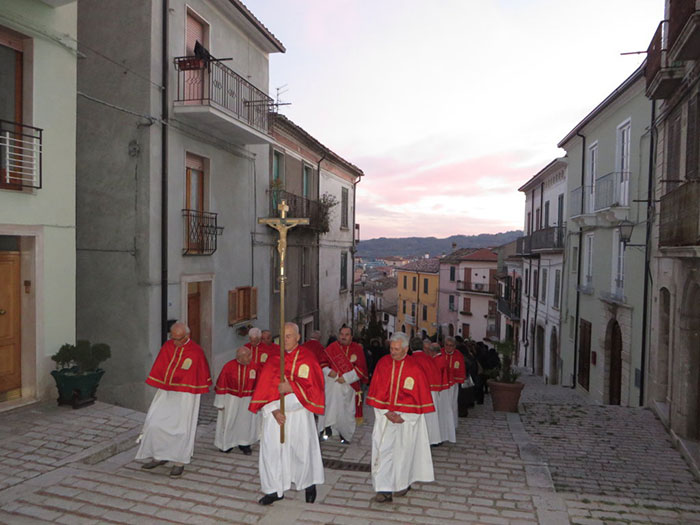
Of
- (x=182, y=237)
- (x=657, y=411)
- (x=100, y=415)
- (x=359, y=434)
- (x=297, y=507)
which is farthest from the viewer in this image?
(x=182, y=237)

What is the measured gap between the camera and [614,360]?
56.0 feet

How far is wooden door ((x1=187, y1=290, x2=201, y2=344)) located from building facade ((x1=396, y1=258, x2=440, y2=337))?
42006 mm

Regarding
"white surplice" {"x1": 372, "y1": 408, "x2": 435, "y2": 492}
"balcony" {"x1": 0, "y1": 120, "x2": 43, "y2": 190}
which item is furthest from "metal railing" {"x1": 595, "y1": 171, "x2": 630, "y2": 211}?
"balcony" {"x1": 0, "y1": 120, "x2": 43, "y2": 190}

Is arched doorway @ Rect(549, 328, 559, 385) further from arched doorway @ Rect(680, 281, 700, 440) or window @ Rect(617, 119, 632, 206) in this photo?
arched doorway @ Rect(680, 281, 700, 440)

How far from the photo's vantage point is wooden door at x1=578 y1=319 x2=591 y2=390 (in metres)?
19.6

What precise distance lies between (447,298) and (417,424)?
48.8 meters

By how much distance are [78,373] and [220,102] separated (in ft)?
23.7

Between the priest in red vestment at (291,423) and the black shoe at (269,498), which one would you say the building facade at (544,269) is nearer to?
the priest in red vestment at (291,423)

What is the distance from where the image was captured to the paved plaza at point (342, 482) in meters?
5.81

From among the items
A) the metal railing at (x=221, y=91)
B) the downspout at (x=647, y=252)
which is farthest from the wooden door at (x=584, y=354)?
the metal railing at (x=221, y=91)

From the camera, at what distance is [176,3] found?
39.2 ft

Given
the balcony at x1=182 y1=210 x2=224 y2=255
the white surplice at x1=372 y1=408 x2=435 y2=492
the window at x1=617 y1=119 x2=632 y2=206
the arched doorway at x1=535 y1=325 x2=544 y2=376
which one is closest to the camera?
the white surplice at x1=372 y1=408 x2=435 y2=492

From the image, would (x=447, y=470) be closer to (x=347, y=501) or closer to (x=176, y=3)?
(x=347, y=501)

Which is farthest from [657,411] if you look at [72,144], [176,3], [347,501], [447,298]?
[447,298]
